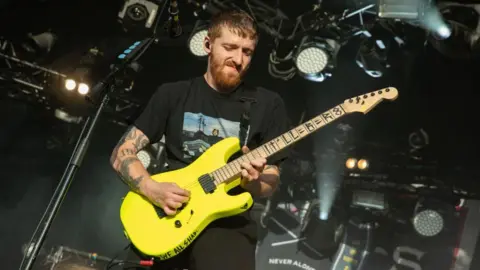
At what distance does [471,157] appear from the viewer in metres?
4.70

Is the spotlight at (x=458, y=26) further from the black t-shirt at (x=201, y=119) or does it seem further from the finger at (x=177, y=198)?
the finger at (x=177, y=198)

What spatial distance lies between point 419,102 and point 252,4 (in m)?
2.04

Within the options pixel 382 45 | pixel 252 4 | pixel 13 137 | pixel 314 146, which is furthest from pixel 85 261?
pixel 382 45

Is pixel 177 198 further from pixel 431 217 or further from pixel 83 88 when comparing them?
pixel 431 217

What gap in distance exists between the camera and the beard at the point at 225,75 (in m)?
2.64

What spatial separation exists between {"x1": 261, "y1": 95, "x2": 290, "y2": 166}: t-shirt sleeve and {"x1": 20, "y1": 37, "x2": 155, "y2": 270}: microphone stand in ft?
2.77

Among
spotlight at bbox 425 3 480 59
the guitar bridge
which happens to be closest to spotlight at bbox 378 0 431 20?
spotlight at bbox 425 3 480 59

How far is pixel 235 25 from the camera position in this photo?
2672 mm

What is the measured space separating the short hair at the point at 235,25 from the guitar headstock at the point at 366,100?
0.63m

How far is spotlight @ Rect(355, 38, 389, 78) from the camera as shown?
4.58 metres

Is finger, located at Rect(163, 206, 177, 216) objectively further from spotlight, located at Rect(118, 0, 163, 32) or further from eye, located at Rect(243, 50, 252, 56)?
spotlight, located at Rect(118, 0, 163, 32)

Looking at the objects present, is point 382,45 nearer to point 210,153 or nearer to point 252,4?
point 252,4

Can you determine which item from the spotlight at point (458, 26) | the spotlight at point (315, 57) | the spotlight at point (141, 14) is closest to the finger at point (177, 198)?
the spotlight at point (315, 57)

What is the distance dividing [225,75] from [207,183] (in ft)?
2.00
